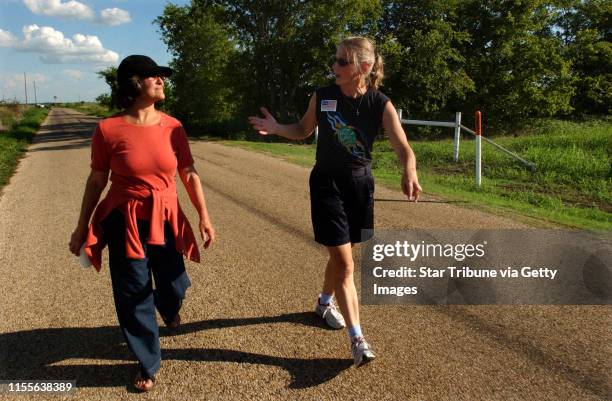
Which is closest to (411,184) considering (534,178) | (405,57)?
(534,178)

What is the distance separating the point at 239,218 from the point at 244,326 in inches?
140

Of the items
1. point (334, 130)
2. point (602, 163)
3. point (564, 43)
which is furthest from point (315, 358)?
point (564, 43)

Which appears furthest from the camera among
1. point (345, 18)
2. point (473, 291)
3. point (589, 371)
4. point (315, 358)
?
point (345, 18)

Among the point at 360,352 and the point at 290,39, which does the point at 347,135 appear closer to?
the point at 360,352

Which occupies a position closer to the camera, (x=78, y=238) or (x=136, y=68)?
(x=136, y=68)

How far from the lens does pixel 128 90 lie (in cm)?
275

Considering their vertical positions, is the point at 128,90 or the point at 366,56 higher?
the point at 366,56

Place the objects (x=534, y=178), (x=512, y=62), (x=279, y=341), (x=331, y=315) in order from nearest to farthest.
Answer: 1. (x=279, y=341)
2. (x=331, y=315)
3. (x=534, y=178)
4. (x=512, y=62)

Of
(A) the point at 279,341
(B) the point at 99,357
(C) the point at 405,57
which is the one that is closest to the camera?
(B) the point at 99,357

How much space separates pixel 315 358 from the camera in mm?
3174

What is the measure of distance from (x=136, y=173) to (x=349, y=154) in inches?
50.4

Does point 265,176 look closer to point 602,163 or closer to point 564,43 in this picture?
point 602,163

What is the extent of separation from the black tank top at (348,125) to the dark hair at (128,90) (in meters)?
1.12

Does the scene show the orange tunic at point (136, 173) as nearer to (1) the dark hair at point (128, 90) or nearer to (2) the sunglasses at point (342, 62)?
(1) the dark hair at point (128, 90)
